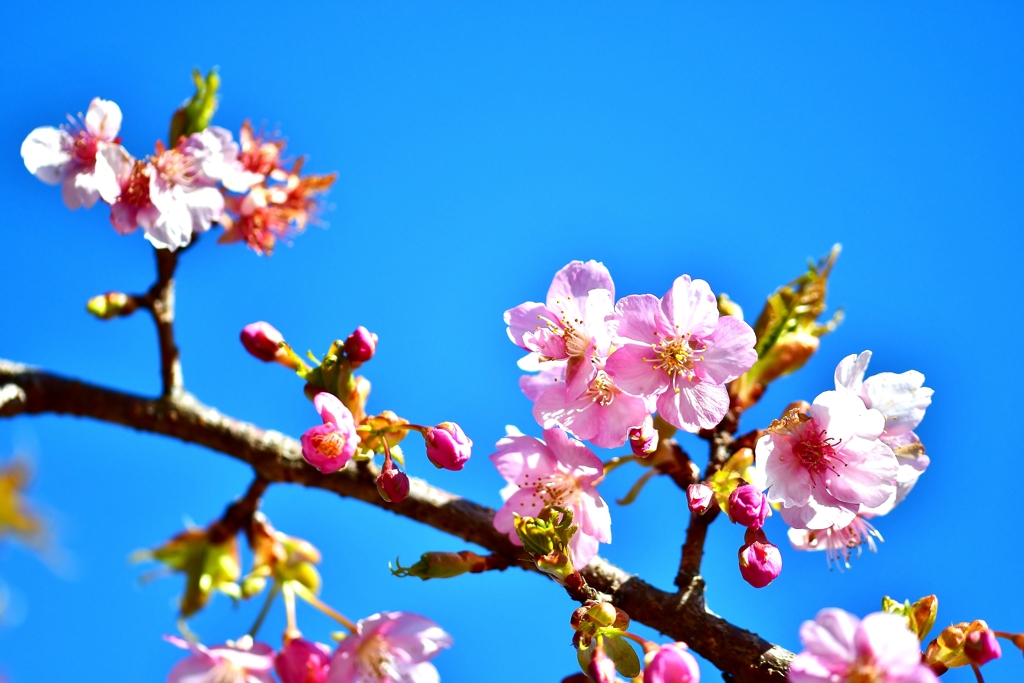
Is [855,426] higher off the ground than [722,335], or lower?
lower

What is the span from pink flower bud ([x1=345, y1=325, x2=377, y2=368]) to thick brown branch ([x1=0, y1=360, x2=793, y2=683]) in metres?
0.39

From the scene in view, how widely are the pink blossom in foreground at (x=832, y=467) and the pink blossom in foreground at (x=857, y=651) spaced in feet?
1.33

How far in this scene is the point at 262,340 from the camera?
1934mm

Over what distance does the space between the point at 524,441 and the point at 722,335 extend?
461 millimetres

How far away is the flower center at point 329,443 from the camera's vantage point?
1.62 meters

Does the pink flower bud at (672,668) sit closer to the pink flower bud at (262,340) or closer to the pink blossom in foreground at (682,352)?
the pink blossom in foreground at (682,352)

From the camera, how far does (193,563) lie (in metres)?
2.62

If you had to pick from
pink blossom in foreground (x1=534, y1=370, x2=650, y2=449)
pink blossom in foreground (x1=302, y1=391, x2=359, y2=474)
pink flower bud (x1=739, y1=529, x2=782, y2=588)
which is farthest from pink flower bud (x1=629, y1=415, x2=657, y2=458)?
pink blossom in foreground (x1=302, y1=391, x2=359, y2=474)

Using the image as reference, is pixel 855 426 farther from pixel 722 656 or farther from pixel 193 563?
pixel 193 563

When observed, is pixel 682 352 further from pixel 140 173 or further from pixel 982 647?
pixel 140 173

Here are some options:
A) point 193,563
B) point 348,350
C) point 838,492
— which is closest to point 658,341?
point 838,492

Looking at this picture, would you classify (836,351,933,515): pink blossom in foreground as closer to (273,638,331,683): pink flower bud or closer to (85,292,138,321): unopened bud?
(273,638,331,683): pink flower bud

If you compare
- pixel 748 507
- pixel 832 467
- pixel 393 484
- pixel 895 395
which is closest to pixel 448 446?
pixel 393 484

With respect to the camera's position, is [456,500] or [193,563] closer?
[456,500]
